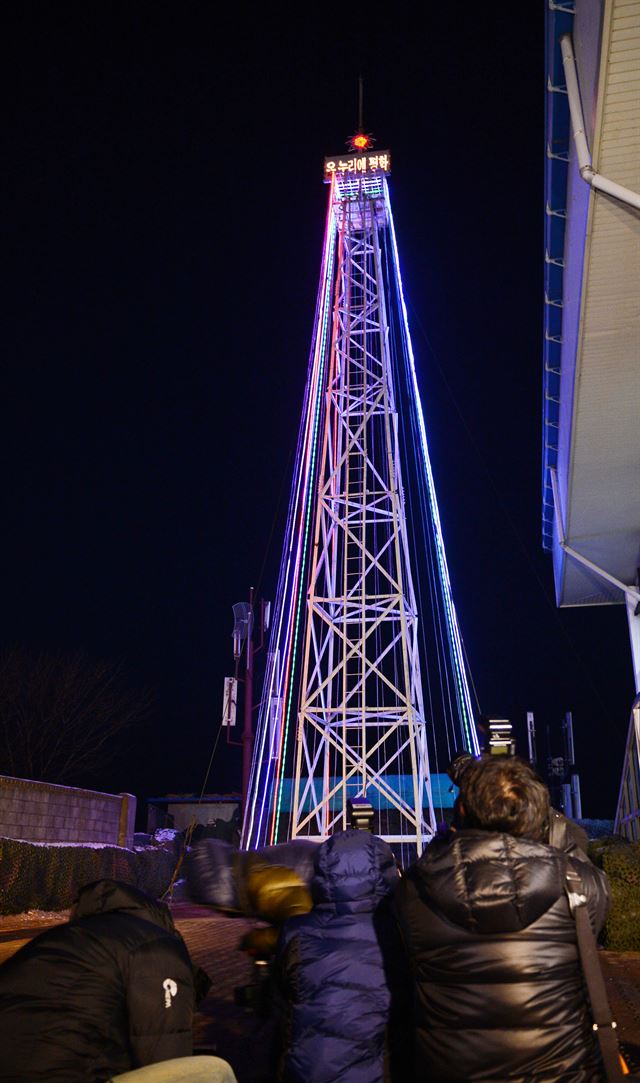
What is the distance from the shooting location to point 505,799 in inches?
88.4

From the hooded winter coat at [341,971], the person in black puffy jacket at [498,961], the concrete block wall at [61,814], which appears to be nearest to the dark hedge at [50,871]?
the concrete block wall at [61,814]

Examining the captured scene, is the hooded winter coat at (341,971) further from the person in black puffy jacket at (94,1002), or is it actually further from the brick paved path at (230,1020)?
the person in black puffy jacket at (94,1002)

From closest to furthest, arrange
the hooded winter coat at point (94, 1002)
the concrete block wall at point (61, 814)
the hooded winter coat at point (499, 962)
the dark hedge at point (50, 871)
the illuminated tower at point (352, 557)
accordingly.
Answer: the hooded winter coat at point (94, 1002) → the hooded winter coat at point (499, 962) → the dark hedge at point (50, 871) → the concrete block wall at point (61, 814) → the illuminated tower at point (352, 557)

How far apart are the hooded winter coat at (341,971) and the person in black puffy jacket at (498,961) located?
0.53m

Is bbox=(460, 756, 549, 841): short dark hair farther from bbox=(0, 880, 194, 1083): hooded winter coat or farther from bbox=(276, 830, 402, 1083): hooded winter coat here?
bbox=(0, 880, 194, 1083): hooded winter coat

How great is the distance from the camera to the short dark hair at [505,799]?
88.1 inches

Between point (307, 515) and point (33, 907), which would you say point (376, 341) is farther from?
point (33, 907)

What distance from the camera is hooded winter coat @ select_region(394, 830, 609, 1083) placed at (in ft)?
6.84

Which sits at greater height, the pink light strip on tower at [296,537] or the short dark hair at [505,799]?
the pink light strip on tower at [296,537]

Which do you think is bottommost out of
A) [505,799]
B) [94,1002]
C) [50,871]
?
[50,871]

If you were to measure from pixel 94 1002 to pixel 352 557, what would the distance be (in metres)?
14.7

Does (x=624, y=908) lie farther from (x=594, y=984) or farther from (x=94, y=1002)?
(x=94, y=1002)

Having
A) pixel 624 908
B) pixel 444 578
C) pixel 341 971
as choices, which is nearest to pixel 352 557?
pixel 444 578

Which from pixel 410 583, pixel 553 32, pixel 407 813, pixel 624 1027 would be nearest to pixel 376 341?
pixel 410 583
